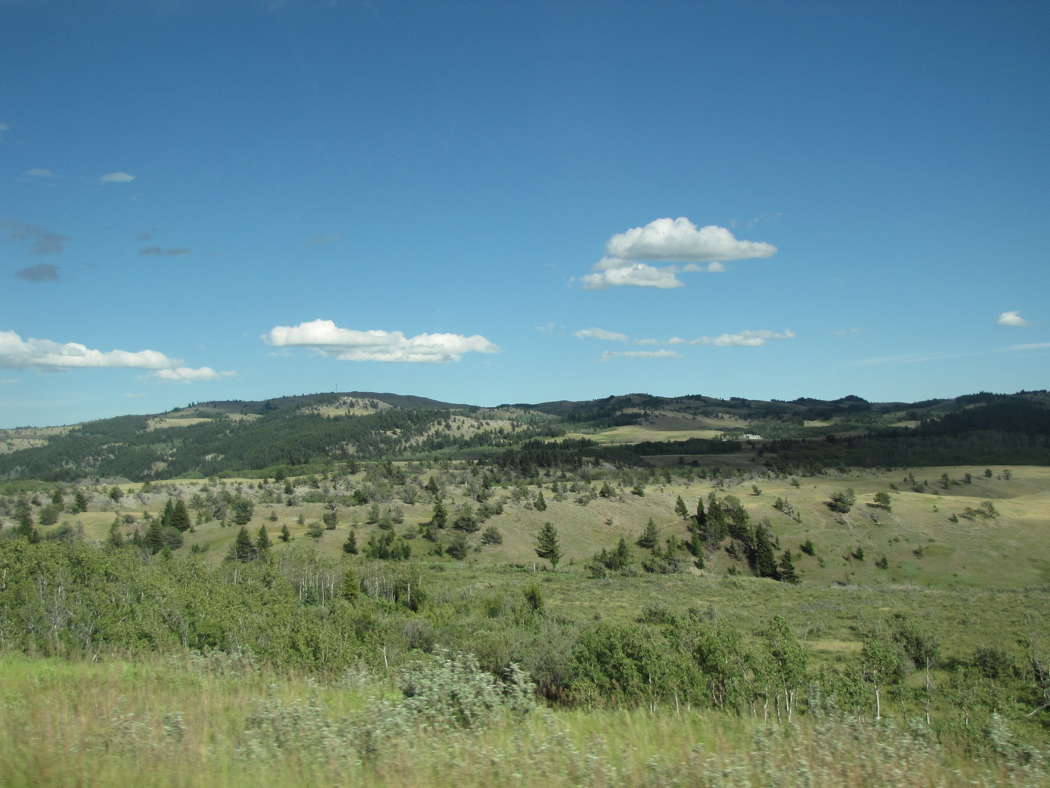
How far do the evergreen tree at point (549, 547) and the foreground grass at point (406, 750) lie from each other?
81.0 meters

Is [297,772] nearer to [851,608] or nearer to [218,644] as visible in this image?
[218,644]

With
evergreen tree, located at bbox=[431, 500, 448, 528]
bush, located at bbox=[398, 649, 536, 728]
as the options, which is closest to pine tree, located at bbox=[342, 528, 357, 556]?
→ evergreen tree, located at bbox=[431, 500, 448, 528]

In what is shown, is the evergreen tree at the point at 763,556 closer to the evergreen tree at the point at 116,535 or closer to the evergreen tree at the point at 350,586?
the evergreen tree at the point at 350,586

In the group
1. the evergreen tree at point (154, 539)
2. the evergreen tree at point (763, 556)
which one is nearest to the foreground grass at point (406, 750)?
the evergreen tree at point (154, 539)

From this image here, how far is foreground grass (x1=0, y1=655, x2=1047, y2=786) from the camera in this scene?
240 inches

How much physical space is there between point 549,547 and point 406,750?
85.9 meters

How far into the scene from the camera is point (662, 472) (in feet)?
524

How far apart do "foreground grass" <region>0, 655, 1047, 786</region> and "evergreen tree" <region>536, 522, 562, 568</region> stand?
3188 inches

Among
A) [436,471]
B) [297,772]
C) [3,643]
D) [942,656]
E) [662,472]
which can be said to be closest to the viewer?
[297,772]

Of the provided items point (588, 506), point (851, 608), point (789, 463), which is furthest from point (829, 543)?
point (789, 463)

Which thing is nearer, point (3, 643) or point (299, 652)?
point (3, 643)

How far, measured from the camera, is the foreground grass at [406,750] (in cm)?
609

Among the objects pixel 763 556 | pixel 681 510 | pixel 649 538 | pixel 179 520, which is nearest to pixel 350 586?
pixel 649 538

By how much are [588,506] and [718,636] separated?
8617cm
